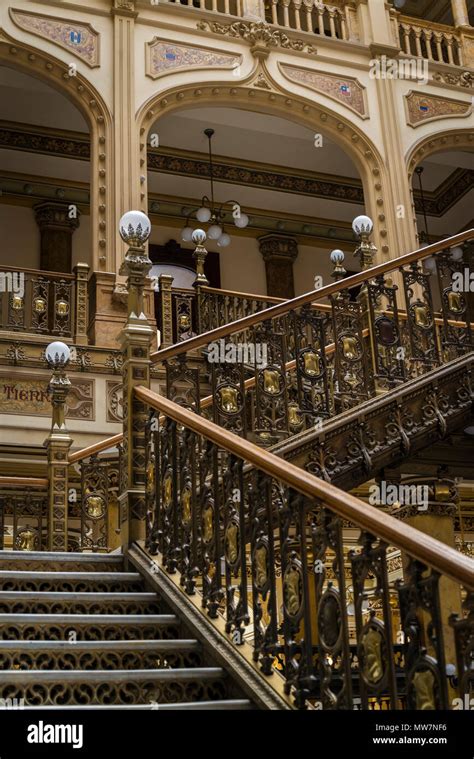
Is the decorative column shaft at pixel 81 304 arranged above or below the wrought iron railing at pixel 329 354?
above

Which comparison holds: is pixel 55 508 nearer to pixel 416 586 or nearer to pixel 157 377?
pixel 157 377

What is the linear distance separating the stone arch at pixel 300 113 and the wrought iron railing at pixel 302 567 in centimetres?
677

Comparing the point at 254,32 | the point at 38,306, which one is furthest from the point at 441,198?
the point at 38,306

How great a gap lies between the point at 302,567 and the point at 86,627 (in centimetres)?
112

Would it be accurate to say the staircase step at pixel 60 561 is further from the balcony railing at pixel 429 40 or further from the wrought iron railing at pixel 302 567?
the balcony railing at pixel 429 40

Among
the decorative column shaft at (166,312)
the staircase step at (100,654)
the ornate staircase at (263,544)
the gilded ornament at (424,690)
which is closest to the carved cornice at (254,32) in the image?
the decorative column shaft at (166,312)

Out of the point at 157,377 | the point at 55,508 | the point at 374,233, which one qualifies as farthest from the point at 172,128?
the point at 55,508

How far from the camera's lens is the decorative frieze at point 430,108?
40.1 ft

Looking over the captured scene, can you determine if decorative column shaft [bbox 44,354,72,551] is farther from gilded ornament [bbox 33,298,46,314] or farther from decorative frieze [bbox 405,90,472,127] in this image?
decorative frieze [bbox 405,90,472,127]

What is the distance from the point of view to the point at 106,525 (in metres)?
7.00

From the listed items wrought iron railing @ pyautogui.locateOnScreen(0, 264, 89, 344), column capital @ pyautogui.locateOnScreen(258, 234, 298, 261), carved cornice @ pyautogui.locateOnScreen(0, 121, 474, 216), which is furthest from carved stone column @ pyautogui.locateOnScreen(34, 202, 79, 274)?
wrought iron railing @ pyautogui.locateOnScreen(0, 264, 89, 344)

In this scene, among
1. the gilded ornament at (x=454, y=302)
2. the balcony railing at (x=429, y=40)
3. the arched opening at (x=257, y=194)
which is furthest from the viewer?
the arched opening at (x=257, y=194)

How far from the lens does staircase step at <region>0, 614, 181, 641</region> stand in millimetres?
3891

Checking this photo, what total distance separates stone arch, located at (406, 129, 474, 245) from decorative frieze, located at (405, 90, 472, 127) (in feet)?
0.72
